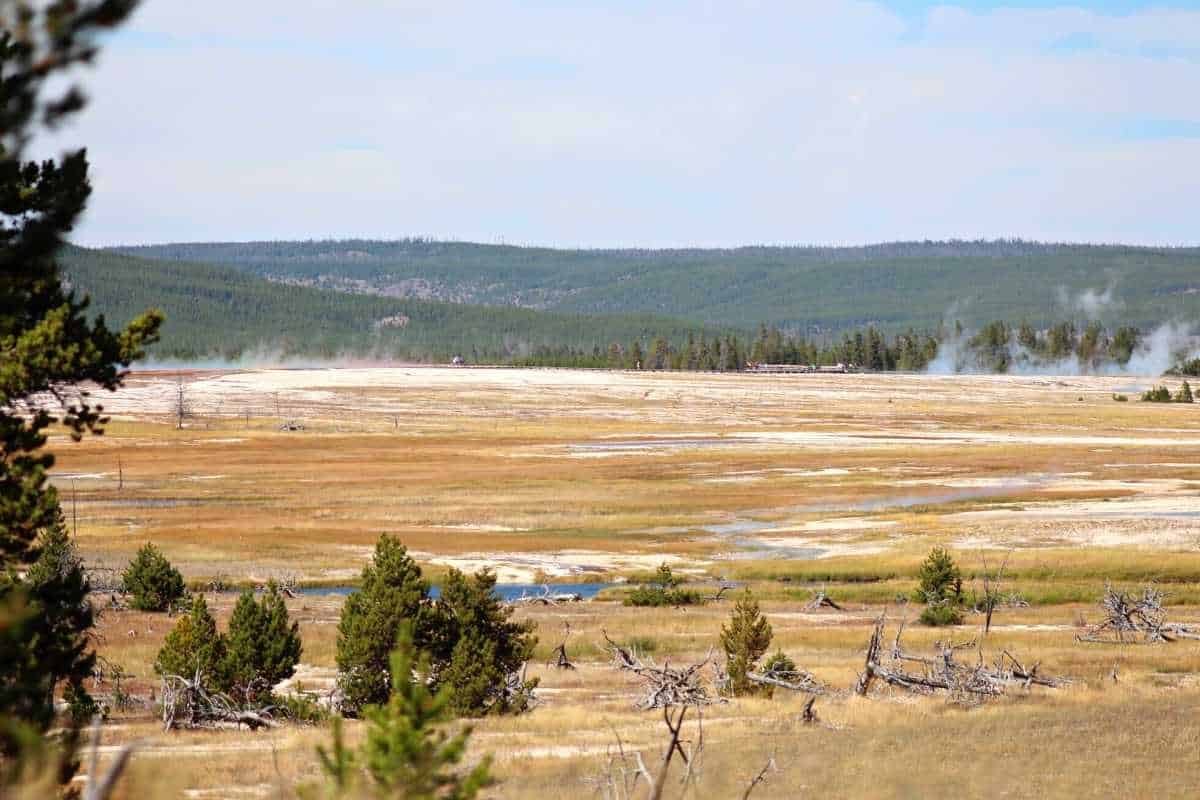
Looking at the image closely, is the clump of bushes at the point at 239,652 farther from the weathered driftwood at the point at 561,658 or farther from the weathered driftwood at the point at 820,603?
the weathered driftwood at the point at 820,603

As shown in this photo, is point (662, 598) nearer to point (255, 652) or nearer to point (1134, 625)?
point (1134, 625)

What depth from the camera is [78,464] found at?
268 ft

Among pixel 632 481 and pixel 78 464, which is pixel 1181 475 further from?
pixel 78 464

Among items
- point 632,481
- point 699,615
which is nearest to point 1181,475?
point 632,481

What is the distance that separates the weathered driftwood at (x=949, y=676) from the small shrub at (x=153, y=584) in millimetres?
20192

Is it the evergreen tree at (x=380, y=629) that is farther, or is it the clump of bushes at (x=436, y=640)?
the clump of bushes at (x=436, y=640)

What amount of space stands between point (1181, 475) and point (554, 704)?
53.2 metres

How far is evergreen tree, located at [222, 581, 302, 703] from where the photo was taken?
26797 millimetres

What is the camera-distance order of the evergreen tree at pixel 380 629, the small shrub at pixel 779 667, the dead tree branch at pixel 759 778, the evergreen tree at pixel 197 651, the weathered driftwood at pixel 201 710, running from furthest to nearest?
the small shrub at pixel 779 667 → the evergreen tree at pixel 197 651 → the evergreen tree at pixel 380 629 → the weathered driftwood at pixel 201 710 → the dead tree branch at pixel 759 778

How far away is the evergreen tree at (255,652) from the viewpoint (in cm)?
2680

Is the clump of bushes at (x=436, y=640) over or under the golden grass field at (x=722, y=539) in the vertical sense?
over

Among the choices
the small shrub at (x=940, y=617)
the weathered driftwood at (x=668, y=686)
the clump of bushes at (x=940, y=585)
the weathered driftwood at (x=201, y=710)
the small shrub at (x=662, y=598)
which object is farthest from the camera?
the small shrub at (x=662, y=598)

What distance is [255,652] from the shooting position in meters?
27.0

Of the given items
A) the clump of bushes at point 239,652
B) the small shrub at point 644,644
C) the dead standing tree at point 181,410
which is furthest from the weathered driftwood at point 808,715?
the dead standing tree at point 181,410
